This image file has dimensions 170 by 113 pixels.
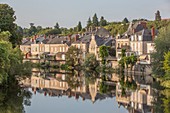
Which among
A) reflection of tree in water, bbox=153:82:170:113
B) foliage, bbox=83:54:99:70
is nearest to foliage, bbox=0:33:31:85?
reflection of tree in water, bbox=153:82:170:113

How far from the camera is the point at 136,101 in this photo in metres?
32.4

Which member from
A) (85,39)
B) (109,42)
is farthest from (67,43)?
(109,42)

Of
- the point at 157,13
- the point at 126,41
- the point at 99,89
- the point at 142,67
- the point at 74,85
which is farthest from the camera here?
the point at 157,13

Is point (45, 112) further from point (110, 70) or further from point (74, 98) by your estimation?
point (110, 70)

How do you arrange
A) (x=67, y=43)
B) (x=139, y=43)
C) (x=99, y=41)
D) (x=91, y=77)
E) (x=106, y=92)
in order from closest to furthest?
→ (x=106, y=92) < (x=91, y=77) < (x=139, y=43) < (x=99, y=41) < (x=67, y=43)

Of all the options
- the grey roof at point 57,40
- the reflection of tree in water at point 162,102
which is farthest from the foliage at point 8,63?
the grey roof at point 57,40

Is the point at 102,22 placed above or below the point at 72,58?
above

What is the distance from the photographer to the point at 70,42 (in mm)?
92750

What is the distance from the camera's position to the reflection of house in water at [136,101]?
27991 mm

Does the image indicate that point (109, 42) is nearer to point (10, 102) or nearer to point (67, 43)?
point (67, 43)

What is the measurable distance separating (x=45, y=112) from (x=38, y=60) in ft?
227

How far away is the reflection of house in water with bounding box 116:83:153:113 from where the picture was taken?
91.8 feet

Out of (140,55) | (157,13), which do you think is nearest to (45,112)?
(140,55)

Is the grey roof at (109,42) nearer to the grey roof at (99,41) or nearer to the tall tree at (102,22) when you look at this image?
the grey roof at (99,41)
